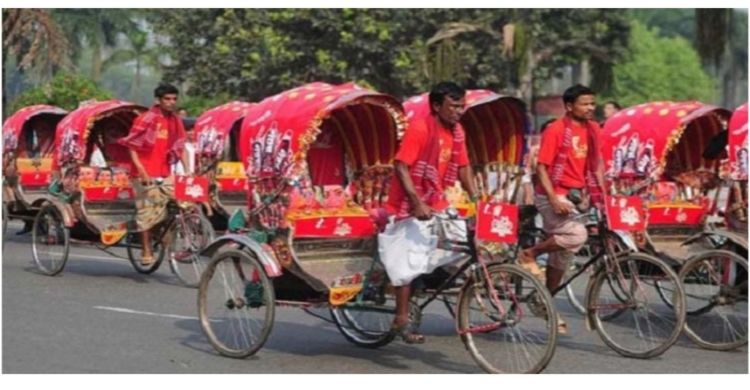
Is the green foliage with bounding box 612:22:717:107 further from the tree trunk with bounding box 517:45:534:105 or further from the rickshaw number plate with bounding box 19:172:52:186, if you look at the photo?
the rickshaw number plate with bounding box 19:172:52:186

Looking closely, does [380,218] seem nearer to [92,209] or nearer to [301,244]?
[301,244]

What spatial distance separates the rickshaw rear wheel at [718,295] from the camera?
8.27 meters

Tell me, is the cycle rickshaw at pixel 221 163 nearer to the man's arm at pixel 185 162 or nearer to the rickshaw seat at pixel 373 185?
the man's arm at pixel 185 162

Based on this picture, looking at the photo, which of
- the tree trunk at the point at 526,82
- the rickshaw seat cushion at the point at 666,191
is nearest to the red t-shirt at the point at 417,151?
the rickshaw seat cushion at the point at 666,191

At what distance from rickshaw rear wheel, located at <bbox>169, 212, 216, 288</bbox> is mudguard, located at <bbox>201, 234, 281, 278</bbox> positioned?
3025 mm

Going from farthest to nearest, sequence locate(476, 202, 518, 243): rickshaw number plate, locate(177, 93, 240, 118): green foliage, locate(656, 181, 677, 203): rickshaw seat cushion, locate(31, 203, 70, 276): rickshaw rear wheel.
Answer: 1. locate(177, 93, 240, 118): green foliage
2. locate(31, 203, 70, 276): rickshaw rear wheel
3. locate(656, 181, 677, 203): rickshaw seat cushion
4. locate(476, 202, 518, 243): rickshaw number plate

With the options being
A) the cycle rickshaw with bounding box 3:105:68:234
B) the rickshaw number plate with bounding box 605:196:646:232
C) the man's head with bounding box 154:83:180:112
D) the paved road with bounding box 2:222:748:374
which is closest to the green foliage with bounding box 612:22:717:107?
the cycle rickshaw with bounding box 3:105:68:234

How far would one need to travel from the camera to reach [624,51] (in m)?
32.4

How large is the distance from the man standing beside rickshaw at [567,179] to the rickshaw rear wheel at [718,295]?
0.82 meters

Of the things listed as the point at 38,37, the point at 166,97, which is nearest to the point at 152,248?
the point at 166,97

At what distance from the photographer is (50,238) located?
12.2 metres

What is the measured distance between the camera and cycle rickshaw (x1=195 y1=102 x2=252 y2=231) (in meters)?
14.3

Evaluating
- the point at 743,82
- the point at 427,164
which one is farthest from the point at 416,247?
the point at 743,82

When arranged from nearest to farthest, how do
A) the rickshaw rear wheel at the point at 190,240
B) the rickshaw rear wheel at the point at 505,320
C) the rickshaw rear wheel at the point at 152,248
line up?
the rickshaw rear wheel at the point at 505,320, the rickshaw rear wheel at the point at 190,240, the rickshaw rear wheel at the point at 152,248
